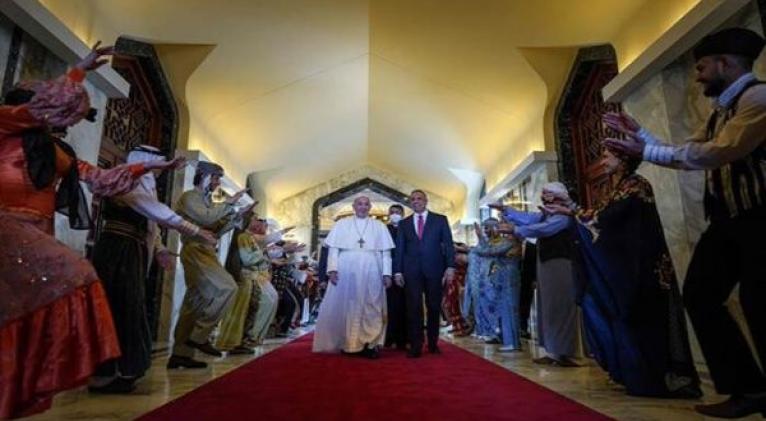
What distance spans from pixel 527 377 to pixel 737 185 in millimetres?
1499

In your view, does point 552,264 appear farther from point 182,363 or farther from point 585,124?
point 182,363

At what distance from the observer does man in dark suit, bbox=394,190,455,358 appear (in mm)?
3865

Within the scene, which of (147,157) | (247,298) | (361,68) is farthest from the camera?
(361,68)

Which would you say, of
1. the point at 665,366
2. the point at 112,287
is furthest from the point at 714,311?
the point at 112,287

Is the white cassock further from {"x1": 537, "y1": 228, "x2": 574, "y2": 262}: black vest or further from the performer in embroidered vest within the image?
the performer in embroidered vest

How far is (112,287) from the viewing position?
219 centimetres

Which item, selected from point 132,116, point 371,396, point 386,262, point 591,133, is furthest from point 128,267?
point 591,133

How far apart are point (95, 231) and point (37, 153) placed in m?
3.12

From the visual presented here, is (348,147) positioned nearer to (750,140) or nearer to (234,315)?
(234,315)

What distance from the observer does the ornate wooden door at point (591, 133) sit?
488 centimetres

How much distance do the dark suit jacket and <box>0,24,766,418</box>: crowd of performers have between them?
0.76 m

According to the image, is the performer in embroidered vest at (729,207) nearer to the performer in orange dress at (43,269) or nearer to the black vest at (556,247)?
the black vest at (556,247)

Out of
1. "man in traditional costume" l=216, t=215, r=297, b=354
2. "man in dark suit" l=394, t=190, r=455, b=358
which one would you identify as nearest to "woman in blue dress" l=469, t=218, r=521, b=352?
"man in dark suit" l=394, t=190, r=455, b=358

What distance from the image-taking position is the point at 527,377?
2.64 meters
